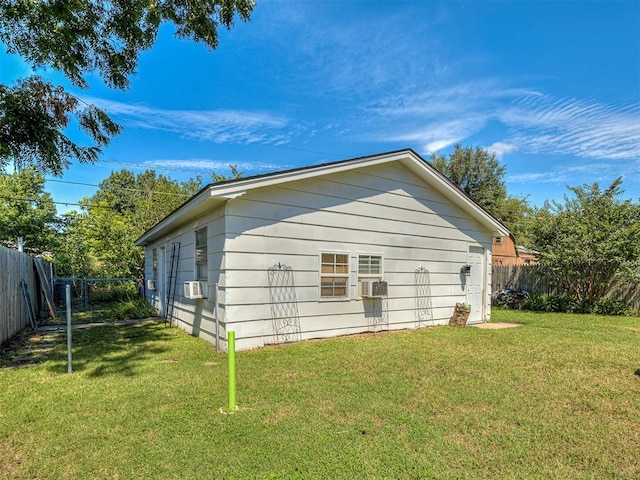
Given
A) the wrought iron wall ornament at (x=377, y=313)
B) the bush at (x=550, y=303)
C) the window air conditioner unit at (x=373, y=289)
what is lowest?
the bush at (x=550, y=303)

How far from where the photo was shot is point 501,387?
422 cm

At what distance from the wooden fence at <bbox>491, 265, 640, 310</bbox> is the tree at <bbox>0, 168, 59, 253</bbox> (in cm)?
1994

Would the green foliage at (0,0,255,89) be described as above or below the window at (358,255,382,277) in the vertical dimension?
above

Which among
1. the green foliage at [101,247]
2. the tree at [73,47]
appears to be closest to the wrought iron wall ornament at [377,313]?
the tree at [73,47]

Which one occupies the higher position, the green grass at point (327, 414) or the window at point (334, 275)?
the window at point (334, 275)

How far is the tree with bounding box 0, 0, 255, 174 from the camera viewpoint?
555 cm

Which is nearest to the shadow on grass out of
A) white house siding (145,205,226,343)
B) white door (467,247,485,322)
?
white house siding (145,205,226,343)

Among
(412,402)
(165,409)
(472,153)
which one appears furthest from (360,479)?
(472,153)

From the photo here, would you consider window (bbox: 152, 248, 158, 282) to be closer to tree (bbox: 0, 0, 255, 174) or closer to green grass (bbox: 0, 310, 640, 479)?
tree (bbox: 0, 0, 255, 174)

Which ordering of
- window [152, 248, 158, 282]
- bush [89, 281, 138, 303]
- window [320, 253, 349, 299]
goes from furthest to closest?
bush [89, 281, 138, 303] → window [152, 248, 158, 282] → window [320, 253, 349, 299]

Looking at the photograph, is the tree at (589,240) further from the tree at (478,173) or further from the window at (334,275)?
the tree at (478,173)

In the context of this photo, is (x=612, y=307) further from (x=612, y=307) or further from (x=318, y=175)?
(x=318, y=175)

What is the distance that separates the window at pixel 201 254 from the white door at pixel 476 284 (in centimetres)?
684

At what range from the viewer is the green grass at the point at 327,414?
2561 millimetres
